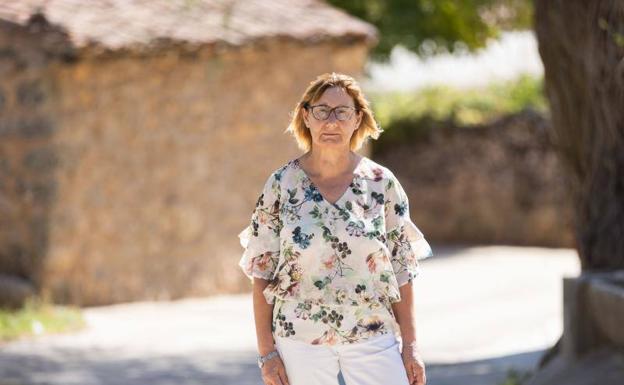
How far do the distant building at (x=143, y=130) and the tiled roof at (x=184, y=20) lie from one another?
2 centimetres

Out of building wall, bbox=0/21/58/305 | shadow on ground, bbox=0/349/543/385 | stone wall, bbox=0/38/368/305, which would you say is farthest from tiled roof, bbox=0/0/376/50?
shadow on ground, bbox=0/349/543/385

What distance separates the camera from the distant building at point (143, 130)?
12.3 meters

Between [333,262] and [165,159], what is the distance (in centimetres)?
910

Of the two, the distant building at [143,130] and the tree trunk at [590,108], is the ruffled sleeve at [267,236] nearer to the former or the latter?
the tree trunk at [590,108]

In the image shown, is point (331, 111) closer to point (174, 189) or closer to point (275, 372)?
point (275, 372)

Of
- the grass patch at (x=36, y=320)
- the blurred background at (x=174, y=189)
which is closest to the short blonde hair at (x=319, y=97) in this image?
the blurred background at (x=174, y=189)

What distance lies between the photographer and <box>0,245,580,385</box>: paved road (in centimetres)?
924

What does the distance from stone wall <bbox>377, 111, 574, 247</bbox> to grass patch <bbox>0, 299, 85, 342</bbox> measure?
26.6ft

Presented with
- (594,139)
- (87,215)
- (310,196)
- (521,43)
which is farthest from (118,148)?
(521,43)

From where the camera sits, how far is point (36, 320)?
1134cm

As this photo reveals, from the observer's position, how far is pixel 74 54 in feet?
40.2

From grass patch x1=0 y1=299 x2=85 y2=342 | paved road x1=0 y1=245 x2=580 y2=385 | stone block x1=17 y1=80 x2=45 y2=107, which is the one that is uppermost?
stone block x1=17 y1=80 x2=45 y2=107

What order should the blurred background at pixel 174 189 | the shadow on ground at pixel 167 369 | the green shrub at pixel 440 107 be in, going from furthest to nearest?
the green shrub at pixel 440 107 → the blurred background at pixel 174 189 → the shadow on ground at pixel 167 369

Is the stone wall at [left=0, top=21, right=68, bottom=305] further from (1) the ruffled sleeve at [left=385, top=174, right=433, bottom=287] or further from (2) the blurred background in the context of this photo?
(1) the ruffled sleeve at [left=385, top=174, right=433, bottom=287]
